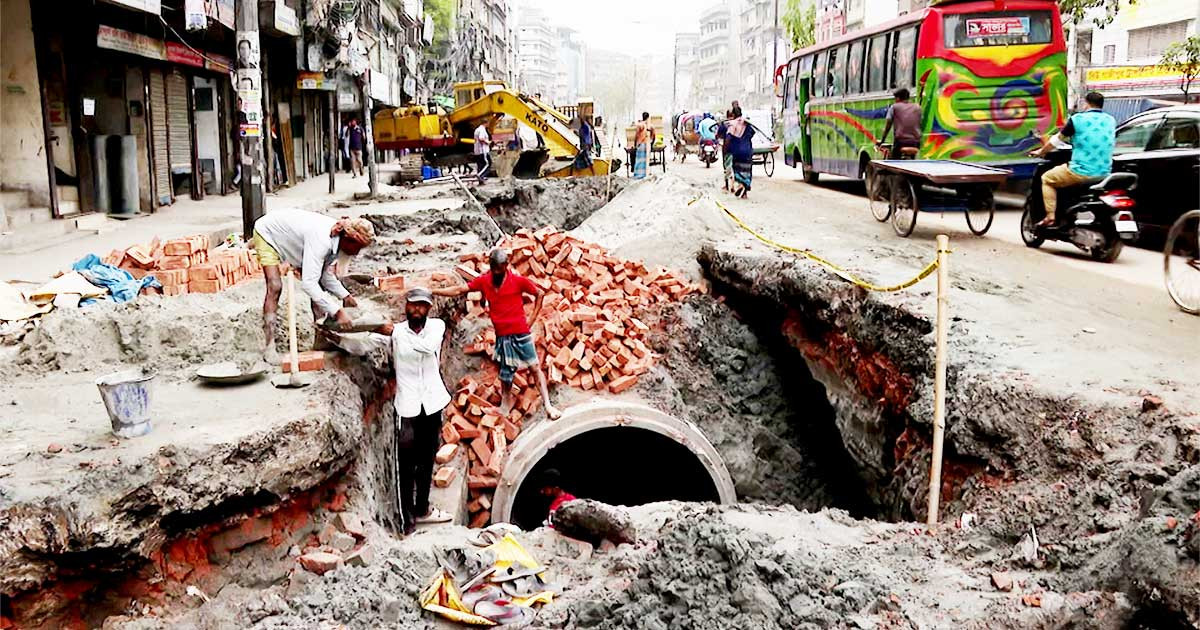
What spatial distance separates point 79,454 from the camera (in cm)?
475

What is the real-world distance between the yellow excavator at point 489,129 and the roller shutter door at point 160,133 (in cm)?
728

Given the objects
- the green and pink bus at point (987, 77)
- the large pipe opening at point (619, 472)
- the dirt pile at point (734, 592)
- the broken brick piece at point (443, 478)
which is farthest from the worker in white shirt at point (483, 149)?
the dirt pile at point (734, 592)

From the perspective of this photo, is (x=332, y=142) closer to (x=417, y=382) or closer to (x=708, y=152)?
(x=708, y=152)

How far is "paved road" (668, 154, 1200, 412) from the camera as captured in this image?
616 cm

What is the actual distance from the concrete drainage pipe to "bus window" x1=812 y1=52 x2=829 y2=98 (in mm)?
11882

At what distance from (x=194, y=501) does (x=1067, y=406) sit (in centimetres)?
500

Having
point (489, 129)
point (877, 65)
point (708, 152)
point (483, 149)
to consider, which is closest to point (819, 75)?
point (877, 65)

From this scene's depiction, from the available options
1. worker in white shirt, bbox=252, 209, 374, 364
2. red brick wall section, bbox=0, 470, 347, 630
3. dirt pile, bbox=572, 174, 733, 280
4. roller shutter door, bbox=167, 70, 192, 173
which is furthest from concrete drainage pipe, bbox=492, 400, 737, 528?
roller shutter door, bbox=167, 70, 192, 173

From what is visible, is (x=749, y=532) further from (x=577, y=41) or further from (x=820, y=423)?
(x=577, y=41)

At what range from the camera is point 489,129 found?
74.7ft

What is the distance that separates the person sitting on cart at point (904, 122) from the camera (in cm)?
1421

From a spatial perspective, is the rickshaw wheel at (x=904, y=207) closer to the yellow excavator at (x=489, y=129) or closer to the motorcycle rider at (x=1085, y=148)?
the motorcycle rider at (x=1085, y=148)

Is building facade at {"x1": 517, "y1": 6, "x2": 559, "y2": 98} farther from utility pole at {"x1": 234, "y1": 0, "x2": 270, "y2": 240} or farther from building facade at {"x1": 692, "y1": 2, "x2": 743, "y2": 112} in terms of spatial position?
utility pole at {"x1": 234, "y1": 0, "x2": 270, "y2": 240}

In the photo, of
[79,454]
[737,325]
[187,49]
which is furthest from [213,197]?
[79,454]
